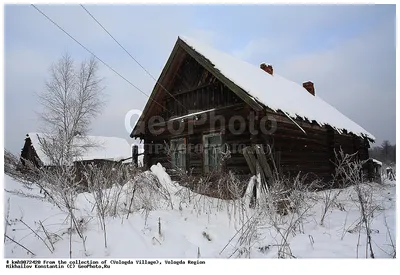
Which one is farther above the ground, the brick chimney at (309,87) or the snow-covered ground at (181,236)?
the brick chimney at (309,87)

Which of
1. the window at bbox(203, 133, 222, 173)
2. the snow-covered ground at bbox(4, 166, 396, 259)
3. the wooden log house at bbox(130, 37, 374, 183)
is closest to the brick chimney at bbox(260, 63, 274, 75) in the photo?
the wooden log house at bbox(130, 37, 374, 183)

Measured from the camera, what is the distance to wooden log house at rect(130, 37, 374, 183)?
6805 mm

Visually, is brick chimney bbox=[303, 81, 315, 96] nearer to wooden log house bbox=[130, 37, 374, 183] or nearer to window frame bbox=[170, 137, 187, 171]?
wooden log house bbox=[130, 37, 374, 183]

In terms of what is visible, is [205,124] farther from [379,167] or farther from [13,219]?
[379,167]

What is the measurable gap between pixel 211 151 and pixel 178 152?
4.82 ft

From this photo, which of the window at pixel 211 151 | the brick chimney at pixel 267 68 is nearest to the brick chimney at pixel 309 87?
the brick chimney at pixel 267 68

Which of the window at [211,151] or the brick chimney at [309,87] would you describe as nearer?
the window at [211,151]

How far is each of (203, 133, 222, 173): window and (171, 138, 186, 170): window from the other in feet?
3.16

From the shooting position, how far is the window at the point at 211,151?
7.68 metres

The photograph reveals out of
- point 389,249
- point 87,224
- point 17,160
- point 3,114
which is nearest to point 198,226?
point 87,224

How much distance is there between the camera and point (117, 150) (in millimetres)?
31000

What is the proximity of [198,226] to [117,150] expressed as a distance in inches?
1131

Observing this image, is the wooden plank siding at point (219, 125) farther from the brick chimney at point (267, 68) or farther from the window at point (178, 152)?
the brick chimney at point (267, 68)

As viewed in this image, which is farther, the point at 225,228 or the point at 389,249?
the point at 225,228
